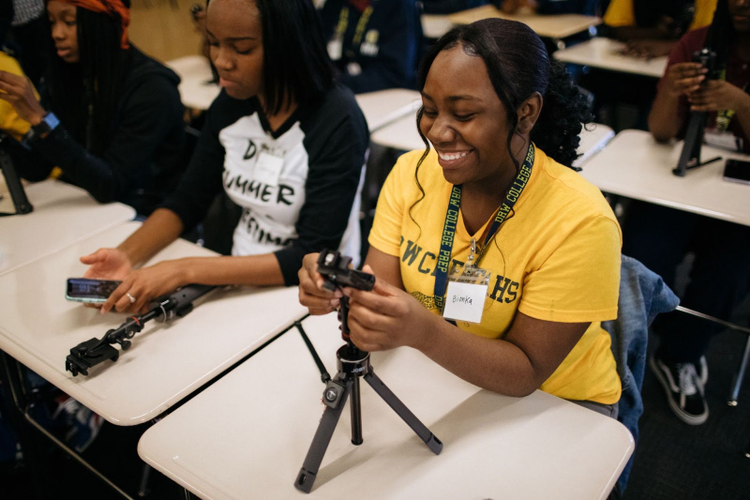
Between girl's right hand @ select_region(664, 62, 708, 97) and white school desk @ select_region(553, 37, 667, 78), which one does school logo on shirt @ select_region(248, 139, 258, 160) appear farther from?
white school desk @ select_region(553, 37, 667, 78)

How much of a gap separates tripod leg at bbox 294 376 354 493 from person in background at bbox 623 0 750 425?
159 centimetres

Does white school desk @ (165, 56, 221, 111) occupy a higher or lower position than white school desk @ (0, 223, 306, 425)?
higher

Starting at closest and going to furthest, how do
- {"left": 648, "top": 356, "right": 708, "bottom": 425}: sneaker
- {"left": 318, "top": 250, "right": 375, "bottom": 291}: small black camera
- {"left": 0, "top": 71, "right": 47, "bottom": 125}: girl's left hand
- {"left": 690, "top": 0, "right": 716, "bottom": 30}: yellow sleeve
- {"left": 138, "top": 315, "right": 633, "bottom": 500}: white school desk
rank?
{"left": 318, "top": 250, "right": 375, "bottom": 291}: small black camera, {"left": 138, "top": 315, "right": 633, "bottom": 500}: white school desk, {"left": 0, "top": 71, "right": 47, "bottom": 125}: girl's left hand, {"left": 648, "top": 356, "right": 708, "bottom": 425}: sneaker, {"left": 690, "top": 0, "right": 716, "bottom": 30}: yellow sleeve

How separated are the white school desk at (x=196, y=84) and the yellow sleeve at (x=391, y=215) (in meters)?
1.64

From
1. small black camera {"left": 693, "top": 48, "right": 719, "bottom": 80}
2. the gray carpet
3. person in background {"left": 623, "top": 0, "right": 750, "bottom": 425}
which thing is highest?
small black camera {"left": 693, "top": 48, "right": 719, "bottom": 80}

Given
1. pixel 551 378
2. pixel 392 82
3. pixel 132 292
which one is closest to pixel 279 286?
pixel 132 292

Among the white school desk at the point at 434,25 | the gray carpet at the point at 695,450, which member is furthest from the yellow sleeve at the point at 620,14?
the gray carpet at the point at 695,450

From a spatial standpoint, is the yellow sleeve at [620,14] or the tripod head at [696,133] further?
the yellow sleeve at [620,14]

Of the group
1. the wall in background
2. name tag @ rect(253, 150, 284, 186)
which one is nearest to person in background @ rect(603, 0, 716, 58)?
name tag @ rect(253, 150, 284, 186)

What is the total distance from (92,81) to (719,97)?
211cm

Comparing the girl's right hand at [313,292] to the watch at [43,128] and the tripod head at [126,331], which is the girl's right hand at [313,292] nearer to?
the tripod head at [126,331]

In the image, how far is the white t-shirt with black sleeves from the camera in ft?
5.17

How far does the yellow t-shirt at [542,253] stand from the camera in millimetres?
1021

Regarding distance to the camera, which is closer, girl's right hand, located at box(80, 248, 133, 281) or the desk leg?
girl's right hand, located at box(80, 248, 133, 281)
